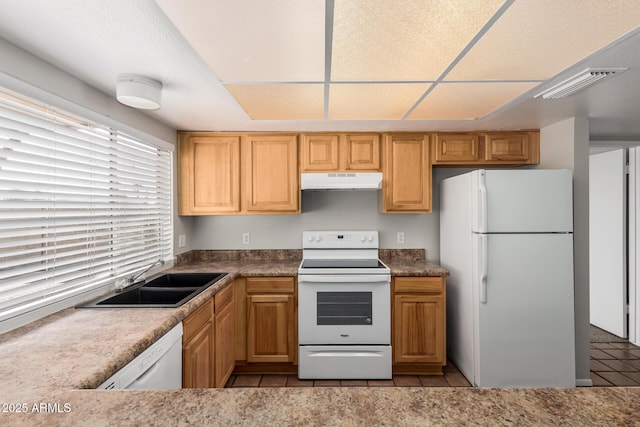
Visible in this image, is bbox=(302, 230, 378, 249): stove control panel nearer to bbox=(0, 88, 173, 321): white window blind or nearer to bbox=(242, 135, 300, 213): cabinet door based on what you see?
bbox=(242, 135, 300, 213): cabinet door

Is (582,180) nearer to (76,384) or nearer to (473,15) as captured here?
(473,15)

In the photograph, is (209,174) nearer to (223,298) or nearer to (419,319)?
(223,298)

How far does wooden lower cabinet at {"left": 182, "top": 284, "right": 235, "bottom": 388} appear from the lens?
1.88 meters

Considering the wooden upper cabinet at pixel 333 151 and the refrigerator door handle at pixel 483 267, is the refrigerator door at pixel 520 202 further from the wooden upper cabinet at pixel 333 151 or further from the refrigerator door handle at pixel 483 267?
the wooden upper cabinet at pixel 333 151

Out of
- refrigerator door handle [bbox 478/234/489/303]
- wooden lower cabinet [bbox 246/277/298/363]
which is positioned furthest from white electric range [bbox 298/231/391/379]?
refrigerator door handle [bbox 478/234/489/303]

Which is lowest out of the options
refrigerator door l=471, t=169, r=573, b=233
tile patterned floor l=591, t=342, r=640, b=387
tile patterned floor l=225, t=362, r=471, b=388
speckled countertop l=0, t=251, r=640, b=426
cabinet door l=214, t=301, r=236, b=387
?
tile patterned floor l=225, t=362, r=471, b=388

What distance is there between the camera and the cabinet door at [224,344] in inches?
92.7

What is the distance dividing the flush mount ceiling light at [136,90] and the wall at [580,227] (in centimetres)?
304

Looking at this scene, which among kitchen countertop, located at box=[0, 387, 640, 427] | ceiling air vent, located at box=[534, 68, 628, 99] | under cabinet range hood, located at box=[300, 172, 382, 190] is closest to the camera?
kitchen countertop, located at box=[0, 387, 640, 427]

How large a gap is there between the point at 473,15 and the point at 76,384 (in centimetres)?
181

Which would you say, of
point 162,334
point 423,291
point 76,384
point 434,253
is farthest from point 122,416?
point 434,253

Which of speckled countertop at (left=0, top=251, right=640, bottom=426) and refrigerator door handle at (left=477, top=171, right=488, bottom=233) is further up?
refrigerator door handle at (left=477, top=171, right=488, bottom=233)

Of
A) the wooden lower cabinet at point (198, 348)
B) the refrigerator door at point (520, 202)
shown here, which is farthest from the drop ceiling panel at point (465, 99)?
the wooden lower cabinet at point (198, 348)

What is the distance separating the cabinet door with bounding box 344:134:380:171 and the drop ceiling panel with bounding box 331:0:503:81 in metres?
1.33
